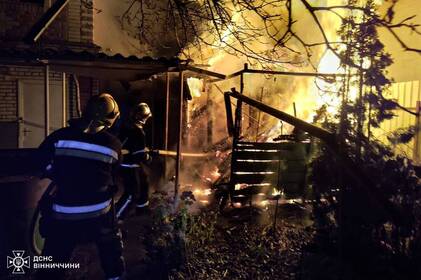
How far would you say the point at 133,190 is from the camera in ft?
20.4

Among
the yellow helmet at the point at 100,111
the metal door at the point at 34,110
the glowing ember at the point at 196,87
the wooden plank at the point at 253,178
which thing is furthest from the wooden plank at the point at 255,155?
the metal door at the point at 34,110

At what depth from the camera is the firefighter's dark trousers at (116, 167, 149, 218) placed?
6195 mm

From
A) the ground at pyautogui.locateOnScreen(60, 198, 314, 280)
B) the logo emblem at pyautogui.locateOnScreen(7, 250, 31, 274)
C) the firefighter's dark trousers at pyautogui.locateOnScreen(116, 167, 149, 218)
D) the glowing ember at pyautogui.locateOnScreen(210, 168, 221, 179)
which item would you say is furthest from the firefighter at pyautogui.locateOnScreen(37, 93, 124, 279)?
the glowing ember at pyautogui.locateOnScreen(210, 168, 221, 179)

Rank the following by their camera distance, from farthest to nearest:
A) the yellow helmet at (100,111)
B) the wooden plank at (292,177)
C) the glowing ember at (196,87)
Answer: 1. the glowing ember at (196,87)
2. the wooden plank at (292,177)
3. the yellow helmet at (100,111)

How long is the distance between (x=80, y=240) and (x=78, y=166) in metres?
0.74

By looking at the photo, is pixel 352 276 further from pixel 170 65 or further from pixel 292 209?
pixel 170 65

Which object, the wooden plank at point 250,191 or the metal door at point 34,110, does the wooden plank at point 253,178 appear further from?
the metal door at point 34,110

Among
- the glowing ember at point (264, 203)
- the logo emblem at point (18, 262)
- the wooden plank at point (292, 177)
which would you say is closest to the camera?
the logo emblem at point (18, 262)

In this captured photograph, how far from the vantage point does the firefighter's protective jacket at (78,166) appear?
340 centimetres

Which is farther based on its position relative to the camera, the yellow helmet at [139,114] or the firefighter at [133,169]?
the yellow helmet at [139,114]

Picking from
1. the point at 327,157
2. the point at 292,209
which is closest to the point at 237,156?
the point at 292,209

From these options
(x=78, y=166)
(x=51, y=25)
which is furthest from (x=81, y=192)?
(x=51, y=25)

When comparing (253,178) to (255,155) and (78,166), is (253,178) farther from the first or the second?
(78,166)

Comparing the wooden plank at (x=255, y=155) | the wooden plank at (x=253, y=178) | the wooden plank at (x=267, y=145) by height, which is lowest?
the wooden plank at (x=253, y=178)
